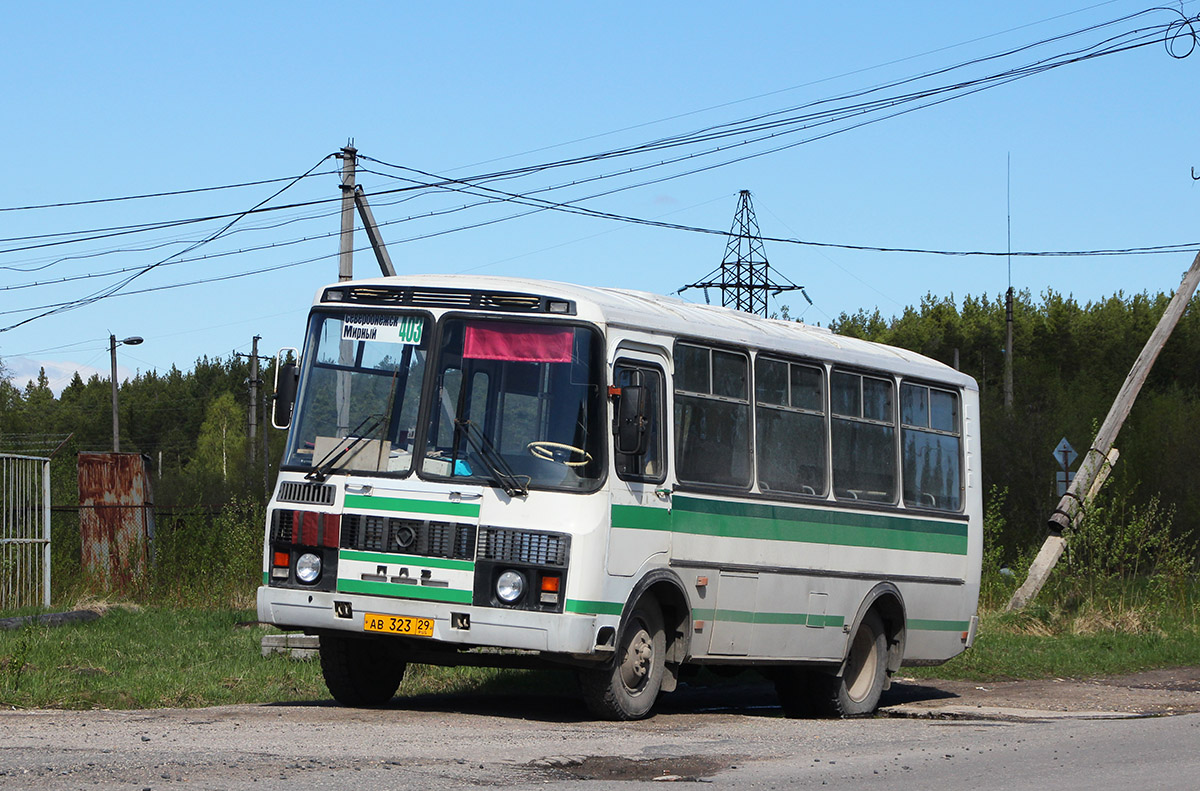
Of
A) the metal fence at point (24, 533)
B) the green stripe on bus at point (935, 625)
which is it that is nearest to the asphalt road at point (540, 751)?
the green stripe on bus at point (935, 625)

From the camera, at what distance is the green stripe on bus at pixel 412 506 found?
10.3 m

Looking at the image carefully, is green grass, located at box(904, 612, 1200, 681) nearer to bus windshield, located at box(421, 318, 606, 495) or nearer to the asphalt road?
the asphalt road

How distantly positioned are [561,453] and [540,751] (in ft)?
7.26

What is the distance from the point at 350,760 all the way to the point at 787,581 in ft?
17.2

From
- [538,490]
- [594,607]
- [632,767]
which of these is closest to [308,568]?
[538,490]

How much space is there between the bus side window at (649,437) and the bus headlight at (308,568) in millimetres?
2131

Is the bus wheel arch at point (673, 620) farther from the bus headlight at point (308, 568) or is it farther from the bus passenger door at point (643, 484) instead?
the bus headlight at point (308, 568)

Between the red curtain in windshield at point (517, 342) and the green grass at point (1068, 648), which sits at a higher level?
the red curtain in windshield at point (517, 342)

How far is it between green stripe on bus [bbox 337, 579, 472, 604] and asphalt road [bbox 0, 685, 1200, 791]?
2.65 feet

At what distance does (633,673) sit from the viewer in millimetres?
10969

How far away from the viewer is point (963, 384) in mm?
15500

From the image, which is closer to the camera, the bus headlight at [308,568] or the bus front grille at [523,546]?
the bus front grille at [523,546]

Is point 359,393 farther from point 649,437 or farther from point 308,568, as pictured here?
point 649,437

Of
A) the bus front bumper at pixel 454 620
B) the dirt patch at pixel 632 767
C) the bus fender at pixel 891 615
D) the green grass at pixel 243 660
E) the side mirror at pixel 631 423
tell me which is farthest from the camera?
the bus fender at pixel 891 615
